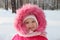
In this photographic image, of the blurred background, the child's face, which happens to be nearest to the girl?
the child's face

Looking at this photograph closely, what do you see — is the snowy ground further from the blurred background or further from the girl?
the girl

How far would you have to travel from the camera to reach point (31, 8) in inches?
37.8

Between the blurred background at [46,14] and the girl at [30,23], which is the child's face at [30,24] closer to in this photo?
the girl at [30,23]

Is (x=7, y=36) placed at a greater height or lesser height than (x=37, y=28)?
lesser

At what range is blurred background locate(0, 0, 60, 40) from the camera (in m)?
1.24

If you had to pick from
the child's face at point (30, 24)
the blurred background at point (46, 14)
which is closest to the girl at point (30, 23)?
the child's face at point (30, 24)

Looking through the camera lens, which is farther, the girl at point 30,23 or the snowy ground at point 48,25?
the snowy ground at point 48,25

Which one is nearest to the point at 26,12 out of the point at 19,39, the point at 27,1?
the point at 19,39

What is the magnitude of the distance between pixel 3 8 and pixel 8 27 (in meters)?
0.16

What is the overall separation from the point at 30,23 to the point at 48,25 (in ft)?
1.07

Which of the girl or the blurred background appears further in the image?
the blurred background

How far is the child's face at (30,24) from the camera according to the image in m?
0.96

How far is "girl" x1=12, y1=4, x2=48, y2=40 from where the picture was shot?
37.5 inches

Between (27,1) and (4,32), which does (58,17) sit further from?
(4,32)
